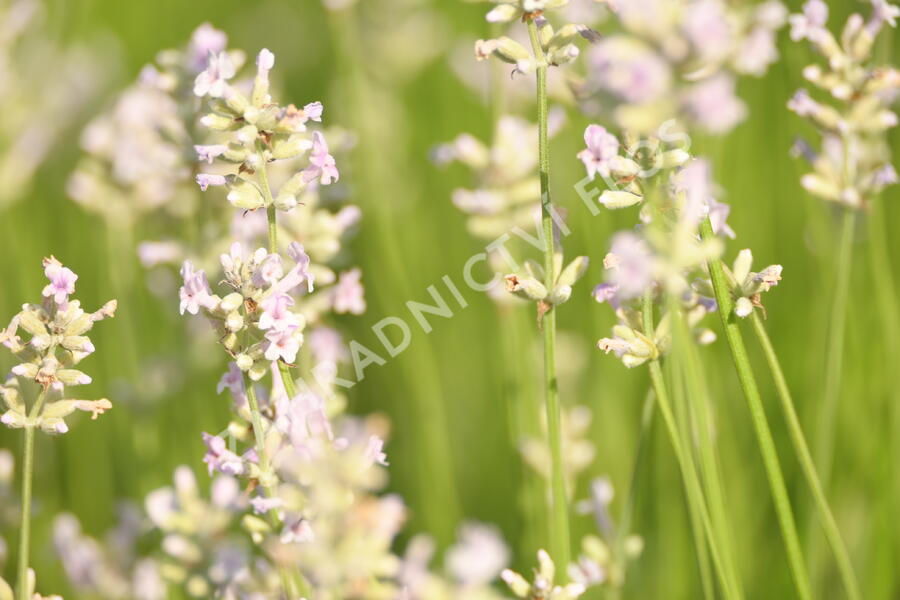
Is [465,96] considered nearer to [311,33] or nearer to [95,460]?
[311,33]

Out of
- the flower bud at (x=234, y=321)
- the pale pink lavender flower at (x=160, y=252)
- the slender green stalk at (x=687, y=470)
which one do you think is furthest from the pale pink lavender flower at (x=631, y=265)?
the pale pink lavender flower at (x=160, y=252)

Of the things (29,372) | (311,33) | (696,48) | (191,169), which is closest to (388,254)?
(191,169)

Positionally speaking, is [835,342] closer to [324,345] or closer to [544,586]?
[544,586]

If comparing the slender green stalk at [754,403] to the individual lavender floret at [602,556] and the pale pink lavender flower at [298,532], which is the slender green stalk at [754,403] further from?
the pale pink lavender flower at [298,532]

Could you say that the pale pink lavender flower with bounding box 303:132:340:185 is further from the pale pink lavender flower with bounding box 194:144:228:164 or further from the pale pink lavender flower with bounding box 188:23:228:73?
the pale pink lavender flower with bounding box 188:23:228:73

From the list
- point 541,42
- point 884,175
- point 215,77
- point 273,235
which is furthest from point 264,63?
point 884,175

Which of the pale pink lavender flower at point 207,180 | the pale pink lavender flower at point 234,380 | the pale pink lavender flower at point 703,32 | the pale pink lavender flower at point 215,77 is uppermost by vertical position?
the pale pink lavender flower at point 215,77
